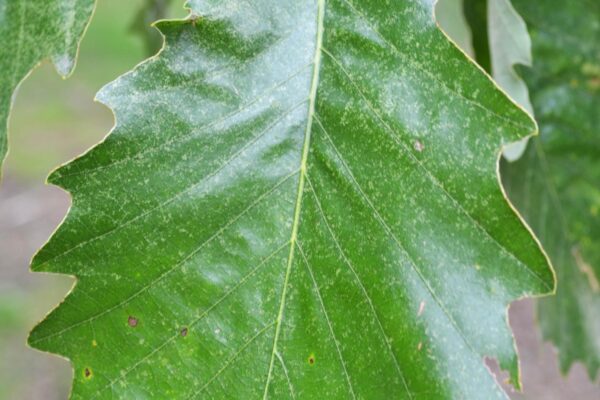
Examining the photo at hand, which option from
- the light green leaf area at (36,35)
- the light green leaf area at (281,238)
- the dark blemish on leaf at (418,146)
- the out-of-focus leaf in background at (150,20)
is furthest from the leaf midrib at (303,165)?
the out-of-focus leaf in background at (150,20)

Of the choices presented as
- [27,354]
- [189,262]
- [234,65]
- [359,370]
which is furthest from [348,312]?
[27,354]

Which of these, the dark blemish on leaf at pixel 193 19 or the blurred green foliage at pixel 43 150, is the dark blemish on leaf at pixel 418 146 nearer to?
the dark blemish on leaf at pixel 193 19

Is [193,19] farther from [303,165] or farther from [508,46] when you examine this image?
[508,46]

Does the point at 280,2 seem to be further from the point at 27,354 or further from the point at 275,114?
the point at 27,354

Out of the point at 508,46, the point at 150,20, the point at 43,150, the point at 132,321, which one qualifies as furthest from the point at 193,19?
the point at 43,150

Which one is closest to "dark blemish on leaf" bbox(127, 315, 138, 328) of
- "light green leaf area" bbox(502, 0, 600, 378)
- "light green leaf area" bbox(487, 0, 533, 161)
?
"light green leaf area" bbox(487, 0, 533, 161)

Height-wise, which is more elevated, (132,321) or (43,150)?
(132,321)
